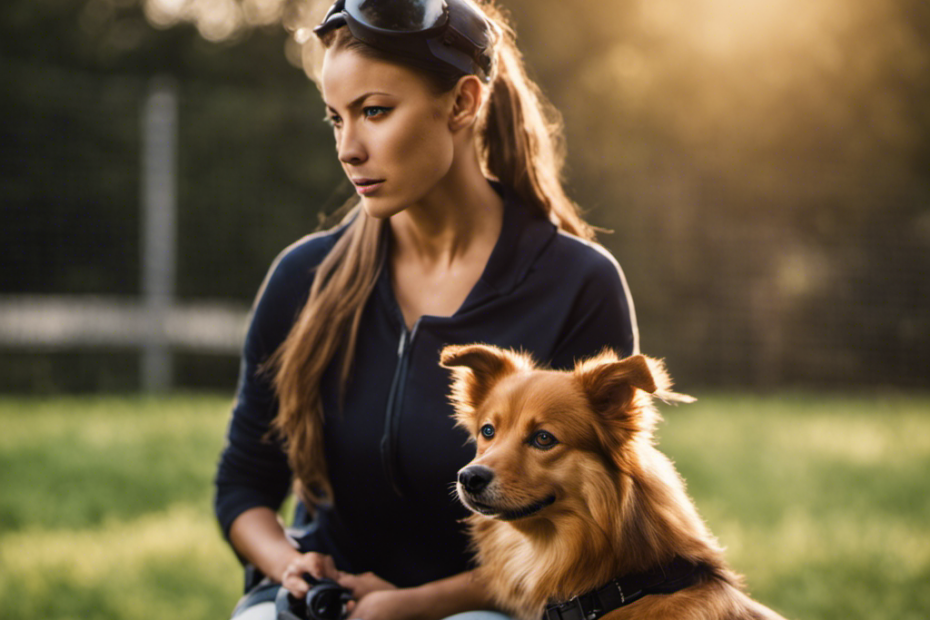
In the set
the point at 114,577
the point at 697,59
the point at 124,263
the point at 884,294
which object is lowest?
the point at 114,577

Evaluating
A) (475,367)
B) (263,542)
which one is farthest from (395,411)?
(263,542)

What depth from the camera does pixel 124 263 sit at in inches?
343

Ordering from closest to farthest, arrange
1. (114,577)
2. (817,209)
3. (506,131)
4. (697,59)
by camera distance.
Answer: (506,131) < (114,577) < (817,209) < (697,59)

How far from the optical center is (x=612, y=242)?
9.72 meters

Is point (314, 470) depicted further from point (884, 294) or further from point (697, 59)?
point (697, 59)

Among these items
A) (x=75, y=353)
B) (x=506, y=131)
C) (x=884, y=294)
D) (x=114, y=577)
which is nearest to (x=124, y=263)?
(x=75, y=353)

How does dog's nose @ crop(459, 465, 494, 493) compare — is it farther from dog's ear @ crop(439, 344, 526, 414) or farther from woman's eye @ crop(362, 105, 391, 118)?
woman's eye @ crop(362, 105, 391, 118)

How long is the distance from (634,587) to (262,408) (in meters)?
1.22

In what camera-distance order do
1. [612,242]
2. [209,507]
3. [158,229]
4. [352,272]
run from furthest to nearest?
1. [612,242]
2. [158,229]
3. [209,507]
4. [352,272]

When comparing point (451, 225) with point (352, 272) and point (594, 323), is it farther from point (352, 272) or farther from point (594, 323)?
point (594, 323)

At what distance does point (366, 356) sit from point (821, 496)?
4.46 m

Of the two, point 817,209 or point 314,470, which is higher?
point 817,209

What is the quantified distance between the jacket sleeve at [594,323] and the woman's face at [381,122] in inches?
23.2

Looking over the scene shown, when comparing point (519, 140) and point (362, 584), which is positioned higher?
point (519, 140)
